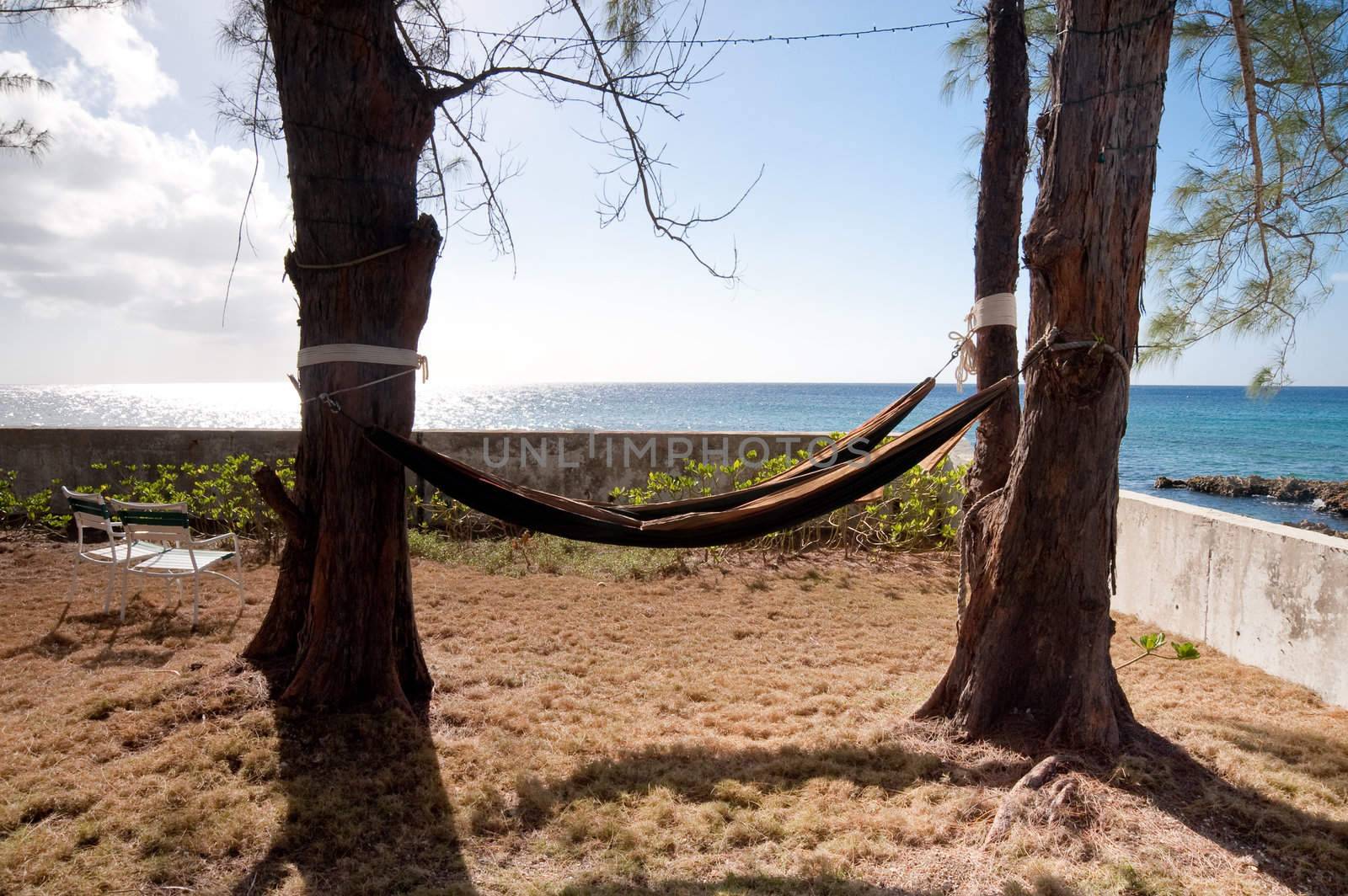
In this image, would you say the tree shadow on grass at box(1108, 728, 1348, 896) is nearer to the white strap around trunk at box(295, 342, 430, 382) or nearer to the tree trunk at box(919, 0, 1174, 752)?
the tree trunk at box(919, 0, 1174, 752)

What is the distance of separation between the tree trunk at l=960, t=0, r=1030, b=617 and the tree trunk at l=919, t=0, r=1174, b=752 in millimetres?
1043

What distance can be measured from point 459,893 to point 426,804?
1.19 ft

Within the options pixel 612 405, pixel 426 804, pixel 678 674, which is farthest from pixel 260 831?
pixel 612 405

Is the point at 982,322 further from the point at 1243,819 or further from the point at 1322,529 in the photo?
the point at 1322,529

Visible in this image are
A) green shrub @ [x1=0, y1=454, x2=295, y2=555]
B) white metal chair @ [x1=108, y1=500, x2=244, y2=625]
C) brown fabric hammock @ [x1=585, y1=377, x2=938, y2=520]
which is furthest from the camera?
green shrub @ [x1=0, y1=454, x2=295, y2=555]

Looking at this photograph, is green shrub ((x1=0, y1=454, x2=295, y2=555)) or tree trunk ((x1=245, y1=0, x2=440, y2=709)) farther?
green shrub ((x1=0, y1=454, x2=295, y2=555))

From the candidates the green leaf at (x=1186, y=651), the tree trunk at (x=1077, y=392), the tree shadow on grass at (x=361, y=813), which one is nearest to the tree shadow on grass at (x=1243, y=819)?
the tree trunk at (x=1077, y=392)

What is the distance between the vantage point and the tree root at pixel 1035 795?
165 cm

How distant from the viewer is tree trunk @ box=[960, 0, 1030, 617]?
3100 millimetres

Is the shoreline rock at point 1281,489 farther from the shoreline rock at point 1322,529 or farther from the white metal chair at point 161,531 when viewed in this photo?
the white metal chair at point 161,531

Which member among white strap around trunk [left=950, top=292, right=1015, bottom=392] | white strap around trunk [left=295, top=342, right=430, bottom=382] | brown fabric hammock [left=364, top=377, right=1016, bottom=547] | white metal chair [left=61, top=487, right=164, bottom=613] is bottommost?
white metal chair [left=61, top=487, right=164, bottom=613]

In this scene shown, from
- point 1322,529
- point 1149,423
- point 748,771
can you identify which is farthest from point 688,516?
point 1149,423

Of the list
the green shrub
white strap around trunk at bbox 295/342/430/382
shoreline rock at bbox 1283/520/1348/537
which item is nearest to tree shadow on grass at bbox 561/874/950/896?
white strap around trunk at bbox 295/342/430/382

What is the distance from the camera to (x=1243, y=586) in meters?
2.70
